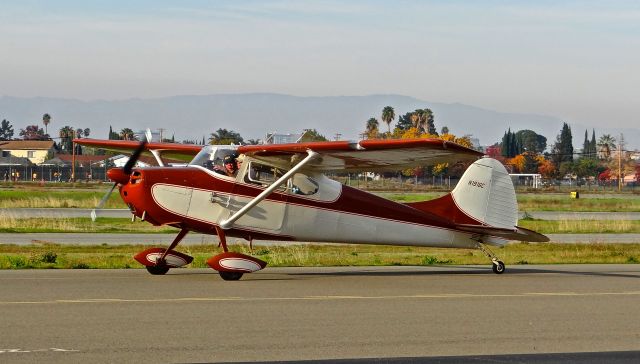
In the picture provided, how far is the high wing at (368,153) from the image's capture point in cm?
1639

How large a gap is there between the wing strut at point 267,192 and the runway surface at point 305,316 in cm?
100

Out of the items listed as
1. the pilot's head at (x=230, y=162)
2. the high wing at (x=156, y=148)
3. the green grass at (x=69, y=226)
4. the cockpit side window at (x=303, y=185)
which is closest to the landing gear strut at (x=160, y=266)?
the pilot's head at (x=230, y=162)

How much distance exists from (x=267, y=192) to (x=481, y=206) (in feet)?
14.6

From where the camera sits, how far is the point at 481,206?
64.0 feet

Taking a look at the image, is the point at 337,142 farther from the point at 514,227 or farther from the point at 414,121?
the point at 414,121

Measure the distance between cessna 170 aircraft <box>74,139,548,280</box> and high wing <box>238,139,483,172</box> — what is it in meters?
0.02

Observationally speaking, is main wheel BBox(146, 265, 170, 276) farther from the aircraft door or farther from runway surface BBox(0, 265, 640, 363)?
the aircraft door

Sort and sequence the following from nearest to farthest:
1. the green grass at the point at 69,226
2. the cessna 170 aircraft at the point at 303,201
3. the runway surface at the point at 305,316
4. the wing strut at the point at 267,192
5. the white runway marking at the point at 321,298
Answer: the runway surface at the point at 305,316, the white runway marking at the point at 321,298, the cessna 170 aircraft at the point at 303,201, the wing strut at the point at 267,192, the green grass at the point at 69,226

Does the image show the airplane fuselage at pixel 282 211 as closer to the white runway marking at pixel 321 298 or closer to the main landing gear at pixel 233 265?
the main landing gear at pixel 233 265

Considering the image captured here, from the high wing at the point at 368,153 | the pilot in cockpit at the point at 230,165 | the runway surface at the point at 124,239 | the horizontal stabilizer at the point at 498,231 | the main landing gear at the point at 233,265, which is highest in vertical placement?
the high wing at the point at 368,153

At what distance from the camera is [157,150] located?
2006 cm

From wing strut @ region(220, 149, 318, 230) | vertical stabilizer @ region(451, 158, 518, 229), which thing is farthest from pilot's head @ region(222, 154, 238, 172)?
vertical stabilizer @ region(451, 158, 518, 229)

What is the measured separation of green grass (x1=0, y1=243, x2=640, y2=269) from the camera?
2017 centimetres

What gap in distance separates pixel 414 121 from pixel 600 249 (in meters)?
162
